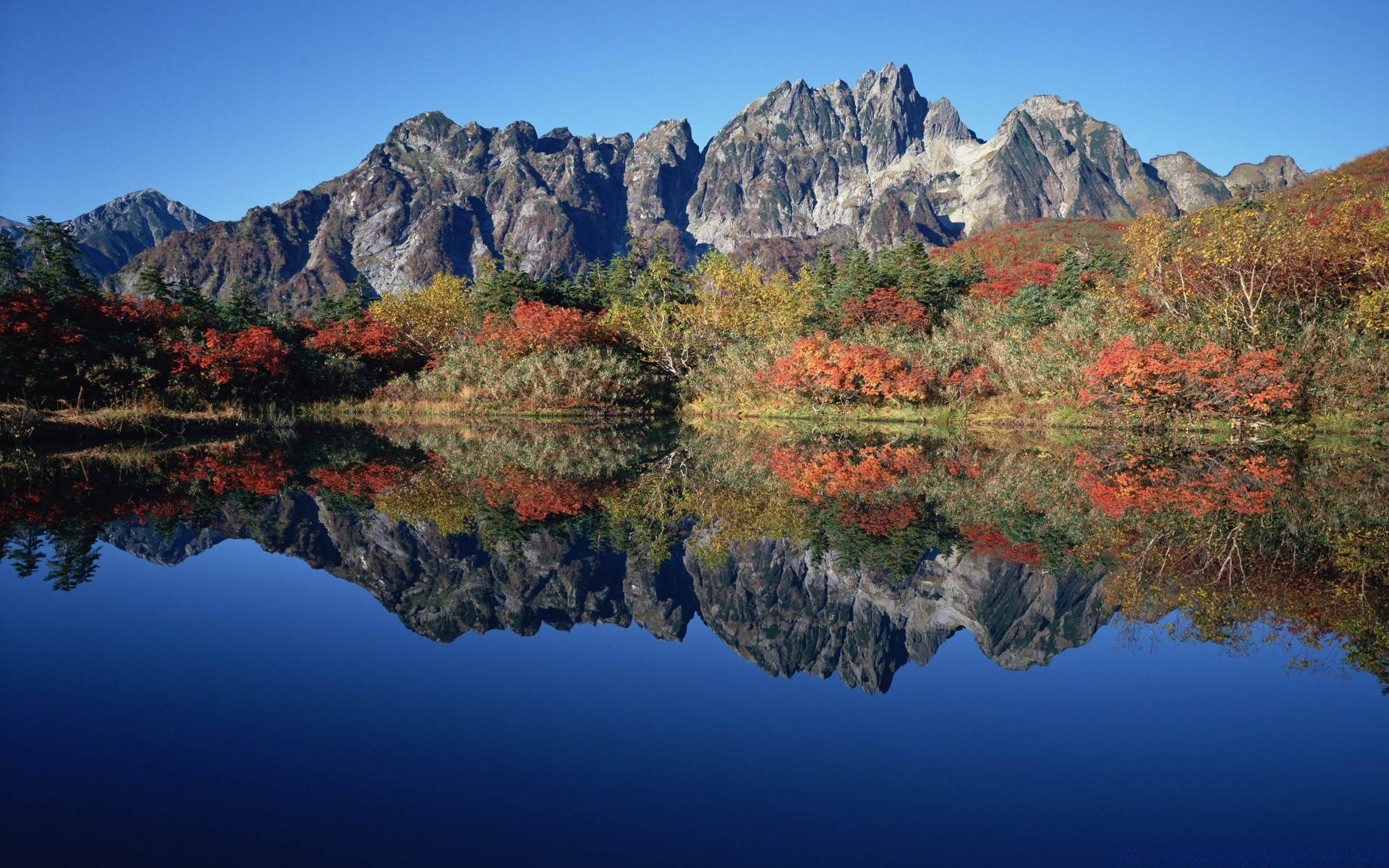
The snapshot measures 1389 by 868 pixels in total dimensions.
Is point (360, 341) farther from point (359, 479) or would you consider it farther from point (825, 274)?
point (825, 274)

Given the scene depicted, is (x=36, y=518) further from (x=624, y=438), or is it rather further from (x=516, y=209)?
(x=516, y=209)

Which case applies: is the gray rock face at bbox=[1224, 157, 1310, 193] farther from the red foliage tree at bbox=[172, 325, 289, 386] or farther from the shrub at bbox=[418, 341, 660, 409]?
the red foliage tree at bbox=[172, 325, 289, 386]

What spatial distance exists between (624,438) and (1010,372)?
14.5m

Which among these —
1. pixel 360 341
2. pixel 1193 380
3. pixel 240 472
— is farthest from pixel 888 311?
pixel 240 472

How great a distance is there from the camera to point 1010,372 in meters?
27.4

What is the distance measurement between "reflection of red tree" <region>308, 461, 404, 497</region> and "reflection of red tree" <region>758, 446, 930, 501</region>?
751 cm

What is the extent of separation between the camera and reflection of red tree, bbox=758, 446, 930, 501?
1334 centimetres

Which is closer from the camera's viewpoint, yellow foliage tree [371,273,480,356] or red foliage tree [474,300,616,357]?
red foliage tree [474,300,616,357]

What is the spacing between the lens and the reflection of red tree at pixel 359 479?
13.3 metres

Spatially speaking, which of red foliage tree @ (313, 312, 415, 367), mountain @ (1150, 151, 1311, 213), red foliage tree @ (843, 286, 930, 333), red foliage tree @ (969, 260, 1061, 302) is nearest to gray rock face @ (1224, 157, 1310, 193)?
mountain @ (1150, 151, 1311, 213)

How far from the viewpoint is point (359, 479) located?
14750mm

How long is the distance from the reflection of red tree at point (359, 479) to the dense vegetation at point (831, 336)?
10845 mm

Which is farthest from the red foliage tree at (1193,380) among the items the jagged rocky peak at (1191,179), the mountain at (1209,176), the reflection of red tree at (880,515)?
the jagged rocky peak at (1191,179)

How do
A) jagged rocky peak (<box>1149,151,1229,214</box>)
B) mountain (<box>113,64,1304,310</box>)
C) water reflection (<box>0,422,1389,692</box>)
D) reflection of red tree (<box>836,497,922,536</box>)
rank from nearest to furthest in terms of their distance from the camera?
water reflection (<box>0,422,1389,692</box>) < reflection of red tree (<box>836,497,922,536</box>) < mountain (<box>113,64,1304,310</box>) < jagged rocky peak (<box>1149,151,1229,214</box>)
